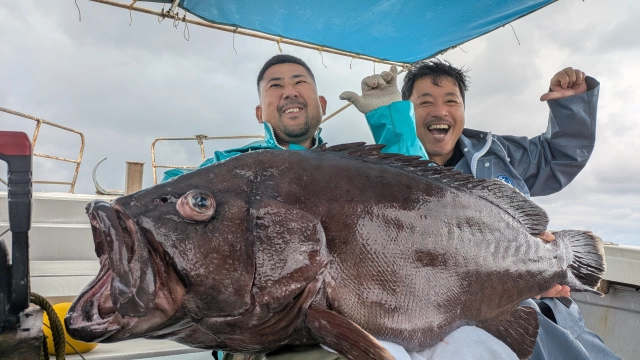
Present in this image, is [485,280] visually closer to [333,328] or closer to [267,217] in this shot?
[333,328]

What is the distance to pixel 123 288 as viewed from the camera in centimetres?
117

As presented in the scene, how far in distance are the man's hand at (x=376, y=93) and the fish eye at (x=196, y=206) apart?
5.76 ft

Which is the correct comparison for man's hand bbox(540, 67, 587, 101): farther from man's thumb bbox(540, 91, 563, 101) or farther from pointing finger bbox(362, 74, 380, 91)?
pointing finger bbox(362, 74, 380, 91)

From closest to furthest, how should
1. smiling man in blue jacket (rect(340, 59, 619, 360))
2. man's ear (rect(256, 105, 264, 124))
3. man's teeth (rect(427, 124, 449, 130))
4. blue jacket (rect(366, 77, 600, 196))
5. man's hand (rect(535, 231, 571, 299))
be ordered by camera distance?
man's hand (rect(535, 231, 571, 299)), smiling man in blue jacket (rect(340, 59, 619, 360)), man's teeth (rect(427, 124, 449, 130)), blue jacket (rect(366, 77, 600, 196)), man's ear (rect(256, 105, 264, 124))

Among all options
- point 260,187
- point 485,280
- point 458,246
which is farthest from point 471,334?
point 260,187

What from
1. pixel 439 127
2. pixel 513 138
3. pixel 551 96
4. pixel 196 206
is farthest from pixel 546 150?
pixel 196 206

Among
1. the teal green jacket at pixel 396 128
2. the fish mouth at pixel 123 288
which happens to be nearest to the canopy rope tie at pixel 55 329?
the fish mouth at pixel 123 288

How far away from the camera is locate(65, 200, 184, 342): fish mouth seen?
118cm

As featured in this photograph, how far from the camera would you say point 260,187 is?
1446mm

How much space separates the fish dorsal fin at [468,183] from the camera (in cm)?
177

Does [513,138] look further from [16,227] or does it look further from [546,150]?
[16,227]

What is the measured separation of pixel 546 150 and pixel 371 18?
283cm

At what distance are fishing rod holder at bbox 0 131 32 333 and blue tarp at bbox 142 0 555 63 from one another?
3.50m

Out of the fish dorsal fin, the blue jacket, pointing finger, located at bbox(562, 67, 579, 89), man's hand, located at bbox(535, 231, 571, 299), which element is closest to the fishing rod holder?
the fish dorsal fin
